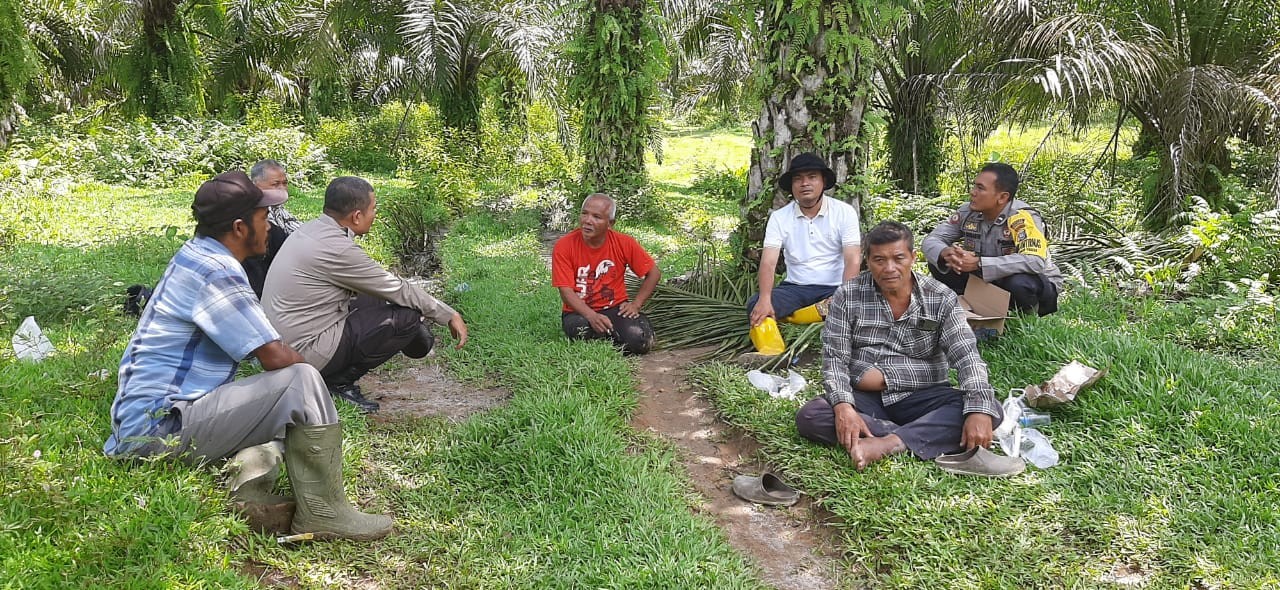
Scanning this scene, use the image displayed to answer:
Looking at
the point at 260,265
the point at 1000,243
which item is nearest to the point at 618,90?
the point at 260,265

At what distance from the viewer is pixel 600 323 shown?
17.7 ft

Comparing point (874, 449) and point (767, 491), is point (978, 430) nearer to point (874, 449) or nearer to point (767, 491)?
point (874, 449)

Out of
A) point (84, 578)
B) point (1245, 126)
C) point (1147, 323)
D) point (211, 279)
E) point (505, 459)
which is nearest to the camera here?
point (84, 578)

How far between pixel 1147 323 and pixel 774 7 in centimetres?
315

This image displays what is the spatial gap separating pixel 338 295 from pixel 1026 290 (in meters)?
3.87

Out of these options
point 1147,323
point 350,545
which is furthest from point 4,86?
point 1147,323

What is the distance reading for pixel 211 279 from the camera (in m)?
2.92

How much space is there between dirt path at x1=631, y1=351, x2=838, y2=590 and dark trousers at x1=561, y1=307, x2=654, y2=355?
0.16m

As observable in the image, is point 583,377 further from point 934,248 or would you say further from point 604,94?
point 604,94

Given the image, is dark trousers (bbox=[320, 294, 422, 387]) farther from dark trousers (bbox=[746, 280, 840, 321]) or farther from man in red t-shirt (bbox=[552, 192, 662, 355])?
dark trousers (bbox=[746, 280, 840, 321])

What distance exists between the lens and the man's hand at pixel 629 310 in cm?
552

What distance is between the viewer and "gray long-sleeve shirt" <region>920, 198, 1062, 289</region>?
191 inches

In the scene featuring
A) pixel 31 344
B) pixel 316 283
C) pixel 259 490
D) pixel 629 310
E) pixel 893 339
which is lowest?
pixel 629 310

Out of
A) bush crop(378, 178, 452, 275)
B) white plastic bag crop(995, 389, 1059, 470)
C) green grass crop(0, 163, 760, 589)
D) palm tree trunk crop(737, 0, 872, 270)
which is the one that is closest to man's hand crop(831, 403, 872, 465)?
white plastic bag crop(995, 389, 1059, 470)
